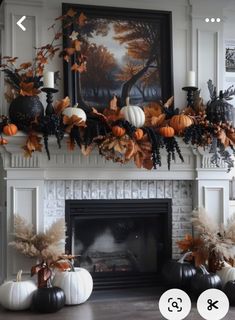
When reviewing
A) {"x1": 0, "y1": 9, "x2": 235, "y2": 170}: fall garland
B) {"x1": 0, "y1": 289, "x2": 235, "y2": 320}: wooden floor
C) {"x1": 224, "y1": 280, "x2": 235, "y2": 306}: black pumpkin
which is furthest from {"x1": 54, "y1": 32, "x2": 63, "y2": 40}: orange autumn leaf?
{"x1": 224, "y1": 280, "x2": 235, "y2": 306}: black pumpkin

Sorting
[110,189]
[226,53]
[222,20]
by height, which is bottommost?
[110,189]

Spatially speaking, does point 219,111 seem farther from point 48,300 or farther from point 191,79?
point 48,300

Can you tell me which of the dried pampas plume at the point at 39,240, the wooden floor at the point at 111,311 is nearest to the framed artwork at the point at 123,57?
the dried pampas plume at the point at 39,240

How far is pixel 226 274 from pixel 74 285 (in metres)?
1.18

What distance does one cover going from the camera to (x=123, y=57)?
3732 mm

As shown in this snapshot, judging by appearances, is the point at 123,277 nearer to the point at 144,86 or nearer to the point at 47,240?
the point at 47,240

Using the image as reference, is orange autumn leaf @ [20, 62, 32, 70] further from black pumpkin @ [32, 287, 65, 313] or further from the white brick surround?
black pumpkin @ [32, 287, 65, 313]

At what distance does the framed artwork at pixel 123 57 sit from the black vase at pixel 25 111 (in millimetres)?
334

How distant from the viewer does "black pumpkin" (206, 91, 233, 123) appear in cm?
361

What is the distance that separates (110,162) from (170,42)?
1122mm

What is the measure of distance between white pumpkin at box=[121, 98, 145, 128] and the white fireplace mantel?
17.2 inches

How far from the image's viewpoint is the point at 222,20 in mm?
3926

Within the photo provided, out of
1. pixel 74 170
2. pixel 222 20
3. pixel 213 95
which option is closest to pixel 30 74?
pixel 74 170

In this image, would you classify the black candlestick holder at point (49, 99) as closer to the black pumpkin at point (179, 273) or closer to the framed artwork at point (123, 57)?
the framed artwork at point (123, 57)
